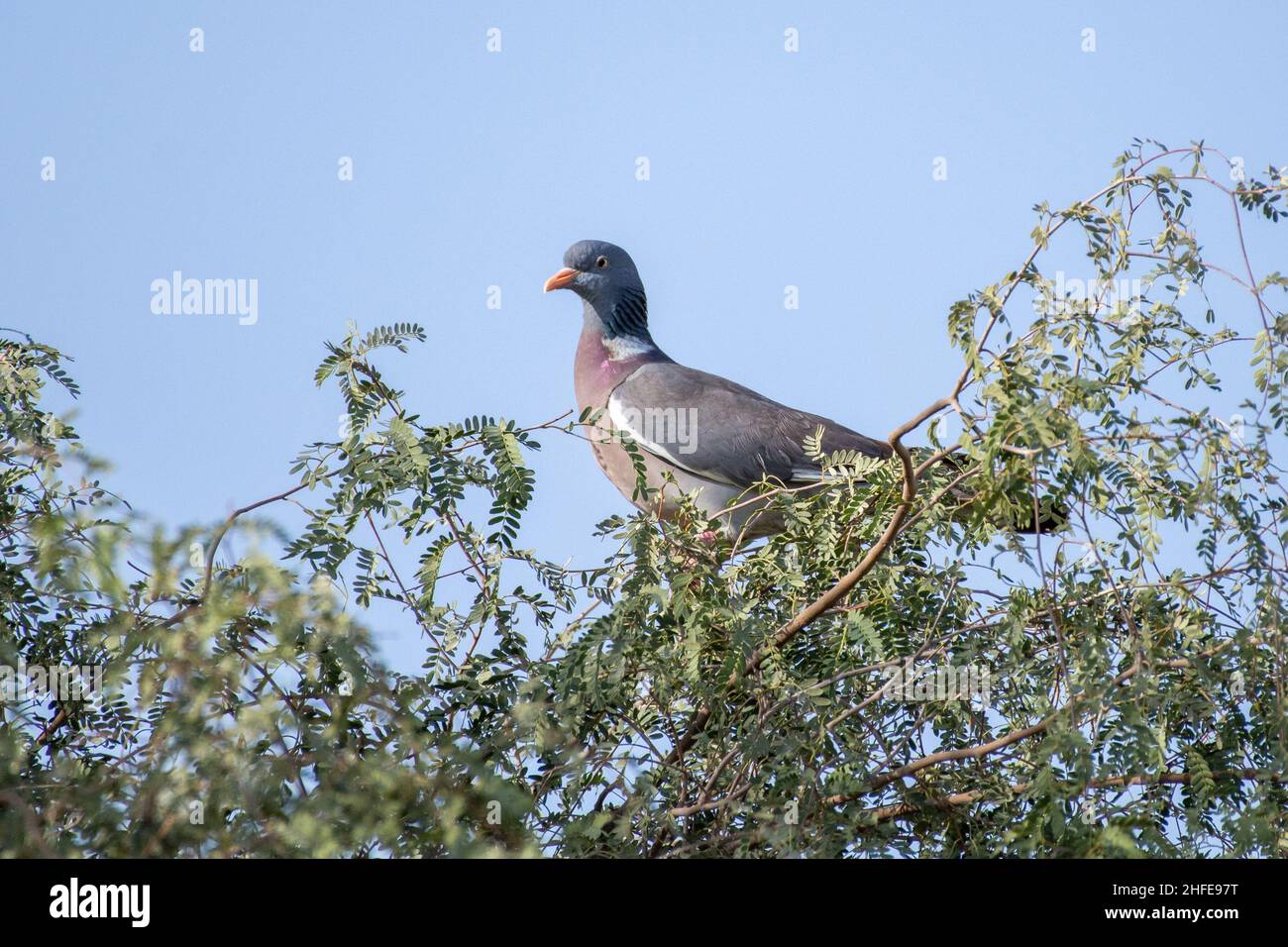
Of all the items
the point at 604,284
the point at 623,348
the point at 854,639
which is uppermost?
the point at 604,284

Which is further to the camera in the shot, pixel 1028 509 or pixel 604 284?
pixel 604 284

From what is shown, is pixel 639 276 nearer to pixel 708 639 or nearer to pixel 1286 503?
pixel 708 639

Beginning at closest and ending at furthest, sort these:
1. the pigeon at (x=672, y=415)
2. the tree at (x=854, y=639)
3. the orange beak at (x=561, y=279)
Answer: the tree at (x=854, y=639)
the pigeon at (x=672, y=415)
the orange beak at (x=561, y=279)

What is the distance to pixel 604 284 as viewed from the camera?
23.4ft

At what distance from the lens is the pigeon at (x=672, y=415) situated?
6.34 m

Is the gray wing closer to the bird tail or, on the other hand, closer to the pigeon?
the pigeon

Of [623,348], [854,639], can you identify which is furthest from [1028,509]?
[623,348]

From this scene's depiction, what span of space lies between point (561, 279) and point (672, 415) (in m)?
1.13

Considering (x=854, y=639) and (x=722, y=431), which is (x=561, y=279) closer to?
(x=722, y=431)

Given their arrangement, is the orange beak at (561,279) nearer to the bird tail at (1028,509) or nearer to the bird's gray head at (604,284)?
the bird's gray head at (604,284)

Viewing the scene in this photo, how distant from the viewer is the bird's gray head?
7.14m

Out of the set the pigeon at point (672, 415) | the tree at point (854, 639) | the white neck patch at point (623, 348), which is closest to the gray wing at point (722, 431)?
the pigeon at point (672, 415)
